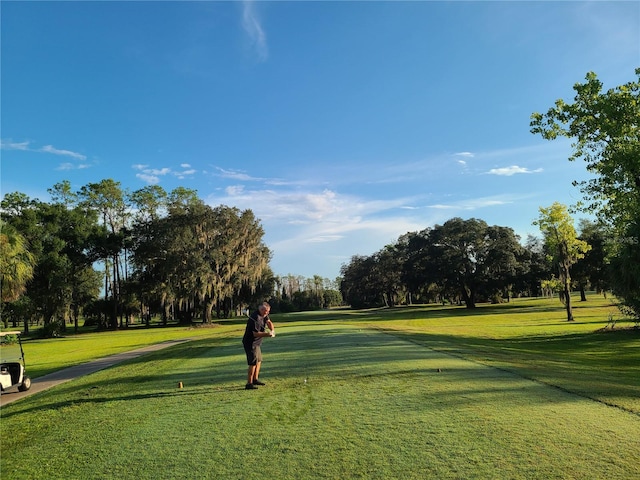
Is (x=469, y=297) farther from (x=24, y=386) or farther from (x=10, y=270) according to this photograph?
(x=24, y=386)

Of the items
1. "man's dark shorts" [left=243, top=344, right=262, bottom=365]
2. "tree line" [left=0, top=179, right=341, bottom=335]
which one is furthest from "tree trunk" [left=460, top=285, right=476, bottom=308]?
"man's dark shorts" [left=243, top=344, right=262, bottom=365]

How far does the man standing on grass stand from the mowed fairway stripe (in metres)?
0.34

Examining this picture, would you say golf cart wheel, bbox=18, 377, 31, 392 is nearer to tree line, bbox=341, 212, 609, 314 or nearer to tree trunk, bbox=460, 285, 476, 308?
tree line, bbox=341, 212, 609, 314

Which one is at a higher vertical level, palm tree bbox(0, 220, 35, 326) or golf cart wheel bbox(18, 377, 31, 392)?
palm tree bbox(0, 220, 35, 326)

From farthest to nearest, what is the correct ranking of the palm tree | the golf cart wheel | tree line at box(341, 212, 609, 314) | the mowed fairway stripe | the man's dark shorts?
tree line at box(341, 212, 609, 314) < the palm tree < the golf cart wheel < the man's dark shorts < the mowed fairway stripe

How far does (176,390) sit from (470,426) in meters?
5.89

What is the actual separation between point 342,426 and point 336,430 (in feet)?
0.57

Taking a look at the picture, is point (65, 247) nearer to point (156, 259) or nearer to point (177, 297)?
point (156, 259)

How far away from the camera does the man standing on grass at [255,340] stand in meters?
8.21

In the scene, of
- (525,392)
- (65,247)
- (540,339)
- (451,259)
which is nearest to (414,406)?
(525,392)

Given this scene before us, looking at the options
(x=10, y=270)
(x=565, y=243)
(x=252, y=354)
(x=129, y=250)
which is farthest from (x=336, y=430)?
(x=129, y=250)

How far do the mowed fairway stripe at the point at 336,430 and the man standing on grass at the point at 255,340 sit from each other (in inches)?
13.3

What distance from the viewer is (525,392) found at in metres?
6.81

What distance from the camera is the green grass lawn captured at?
4.19m
